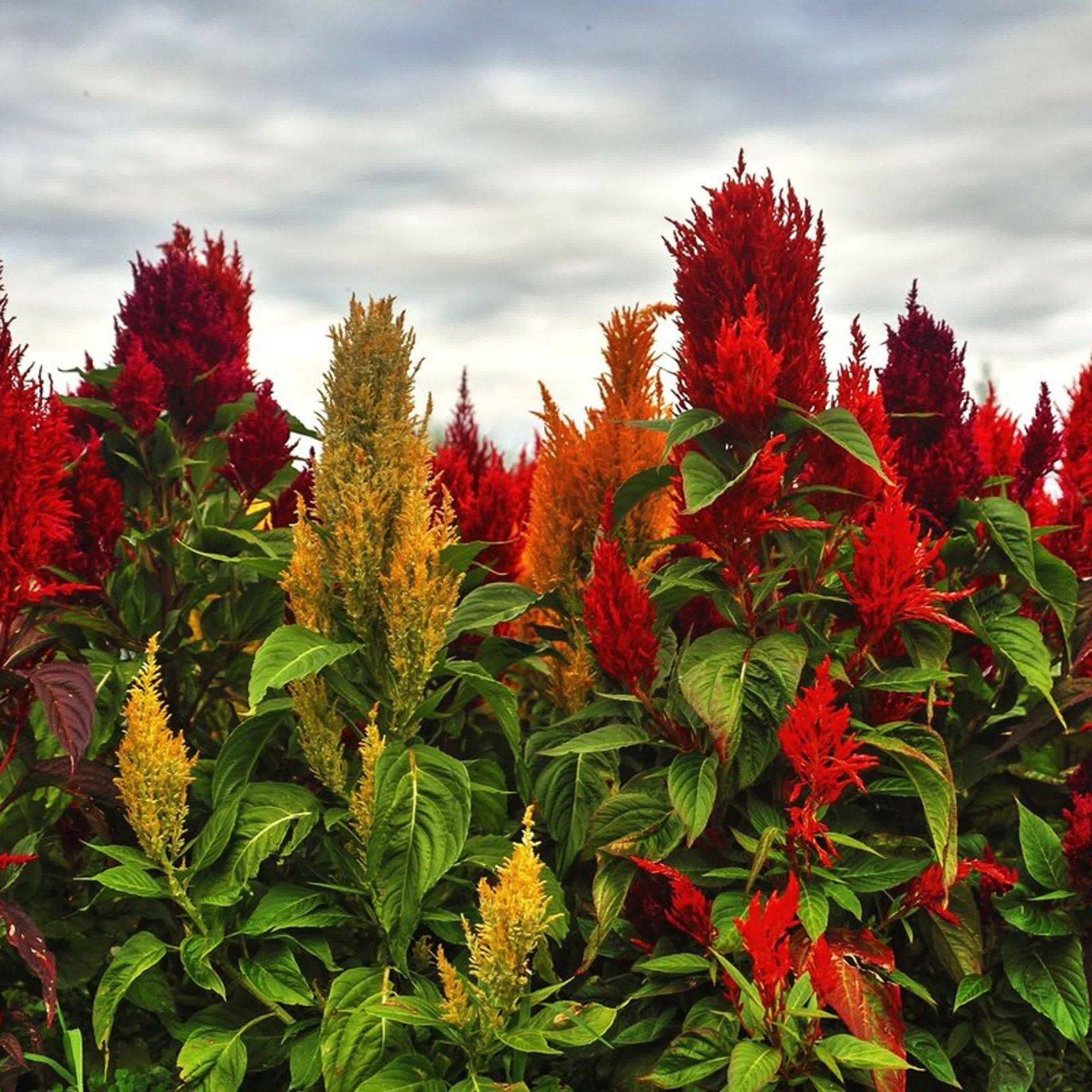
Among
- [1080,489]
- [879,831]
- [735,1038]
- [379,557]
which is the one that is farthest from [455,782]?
[1080,489]

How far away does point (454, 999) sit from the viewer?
2.74 m

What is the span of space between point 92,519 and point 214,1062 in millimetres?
1532

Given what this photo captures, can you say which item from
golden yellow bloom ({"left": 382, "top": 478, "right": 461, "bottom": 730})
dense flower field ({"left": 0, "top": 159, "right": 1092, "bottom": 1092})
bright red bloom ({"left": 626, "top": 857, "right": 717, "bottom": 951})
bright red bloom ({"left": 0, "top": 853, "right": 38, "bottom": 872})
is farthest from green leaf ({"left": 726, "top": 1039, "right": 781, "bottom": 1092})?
bright red bloom ({"left": 0, "top": 853, "right": 38, "bottom": 872})

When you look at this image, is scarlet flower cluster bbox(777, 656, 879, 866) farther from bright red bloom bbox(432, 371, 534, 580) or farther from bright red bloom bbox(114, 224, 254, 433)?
bright red bloom bbox(114, 224, 254, 433)

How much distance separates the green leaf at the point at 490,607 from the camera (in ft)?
10.8

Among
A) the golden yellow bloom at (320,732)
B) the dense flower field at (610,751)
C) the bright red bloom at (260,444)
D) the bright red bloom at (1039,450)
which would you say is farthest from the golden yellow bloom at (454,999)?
the bright red bloom at (1039,450)

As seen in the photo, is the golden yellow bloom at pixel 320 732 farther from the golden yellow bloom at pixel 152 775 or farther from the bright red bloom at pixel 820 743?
the bright red bloom at pixel 820 743

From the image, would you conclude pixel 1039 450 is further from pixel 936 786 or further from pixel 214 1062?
pixel 214 1062

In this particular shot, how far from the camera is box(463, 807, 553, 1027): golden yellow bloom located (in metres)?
2.58

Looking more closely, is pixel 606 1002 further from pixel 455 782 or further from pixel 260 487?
pixel 260 487

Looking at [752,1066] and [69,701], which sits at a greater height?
[69,701]

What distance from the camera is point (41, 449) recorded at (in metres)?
3.07

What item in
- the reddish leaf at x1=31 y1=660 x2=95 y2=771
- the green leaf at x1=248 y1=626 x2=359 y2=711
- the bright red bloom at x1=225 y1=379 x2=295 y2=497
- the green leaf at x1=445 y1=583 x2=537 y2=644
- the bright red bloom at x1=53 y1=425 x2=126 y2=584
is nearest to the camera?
the green leaf at x1=248 y1=626 x2=359 y2=711

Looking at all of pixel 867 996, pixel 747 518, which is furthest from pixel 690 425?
pixel 867 996
